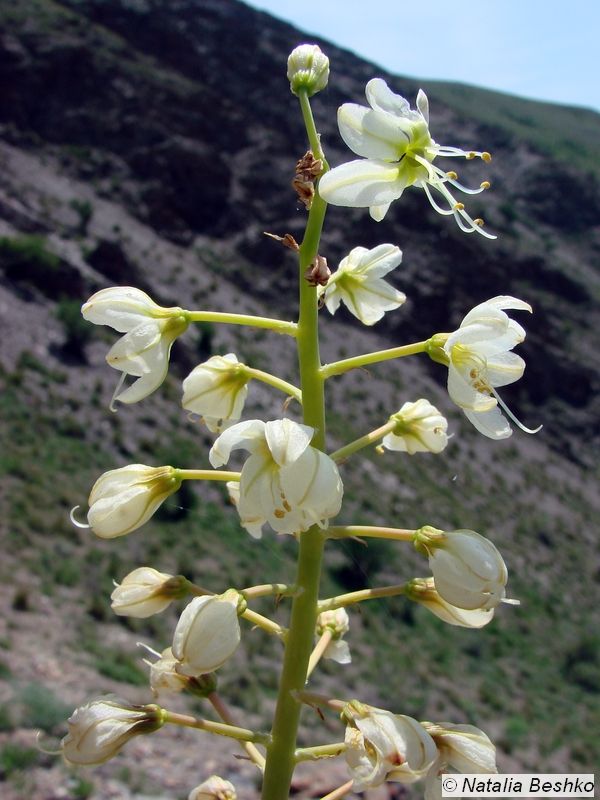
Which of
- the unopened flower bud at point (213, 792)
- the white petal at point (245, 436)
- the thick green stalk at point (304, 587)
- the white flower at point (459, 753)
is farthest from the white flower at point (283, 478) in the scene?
the unopened flower bud at point (213, 792)

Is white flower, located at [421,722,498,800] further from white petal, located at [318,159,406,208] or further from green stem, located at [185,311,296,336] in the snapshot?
white petal, located at [318,159,406,208]

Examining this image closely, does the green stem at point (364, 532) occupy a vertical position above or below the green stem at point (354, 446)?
below

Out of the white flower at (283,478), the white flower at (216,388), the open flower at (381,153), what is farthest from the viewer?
the white flower at (216,388)

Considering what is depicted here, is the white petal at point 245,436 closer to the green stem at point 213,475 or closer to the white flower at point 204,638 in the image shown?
the green stem at point 213,475

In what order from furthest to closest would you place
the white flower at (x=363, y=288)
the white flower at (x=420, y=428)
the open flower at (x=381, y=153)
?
the white flower at (x=420, y=428)
the white flower at (x=363, y=288)
the open flower at (x=381, y=153)

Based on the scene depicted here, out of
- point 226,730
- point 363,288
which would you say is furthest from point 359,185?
point 226,730

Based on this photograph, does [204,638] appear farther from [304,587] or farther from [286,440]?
[286,440]

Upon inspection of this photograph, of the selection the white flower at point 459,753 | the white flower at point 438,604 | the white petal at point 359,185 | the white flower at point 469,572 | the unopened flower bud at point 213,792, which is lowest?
the unopened flower bud at point 213,792

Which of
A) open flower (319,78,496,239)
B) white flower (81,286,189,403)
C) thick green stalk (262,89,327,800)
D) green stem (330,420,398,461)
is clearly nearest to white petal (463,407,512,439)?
green stem (330,420,398,461)
